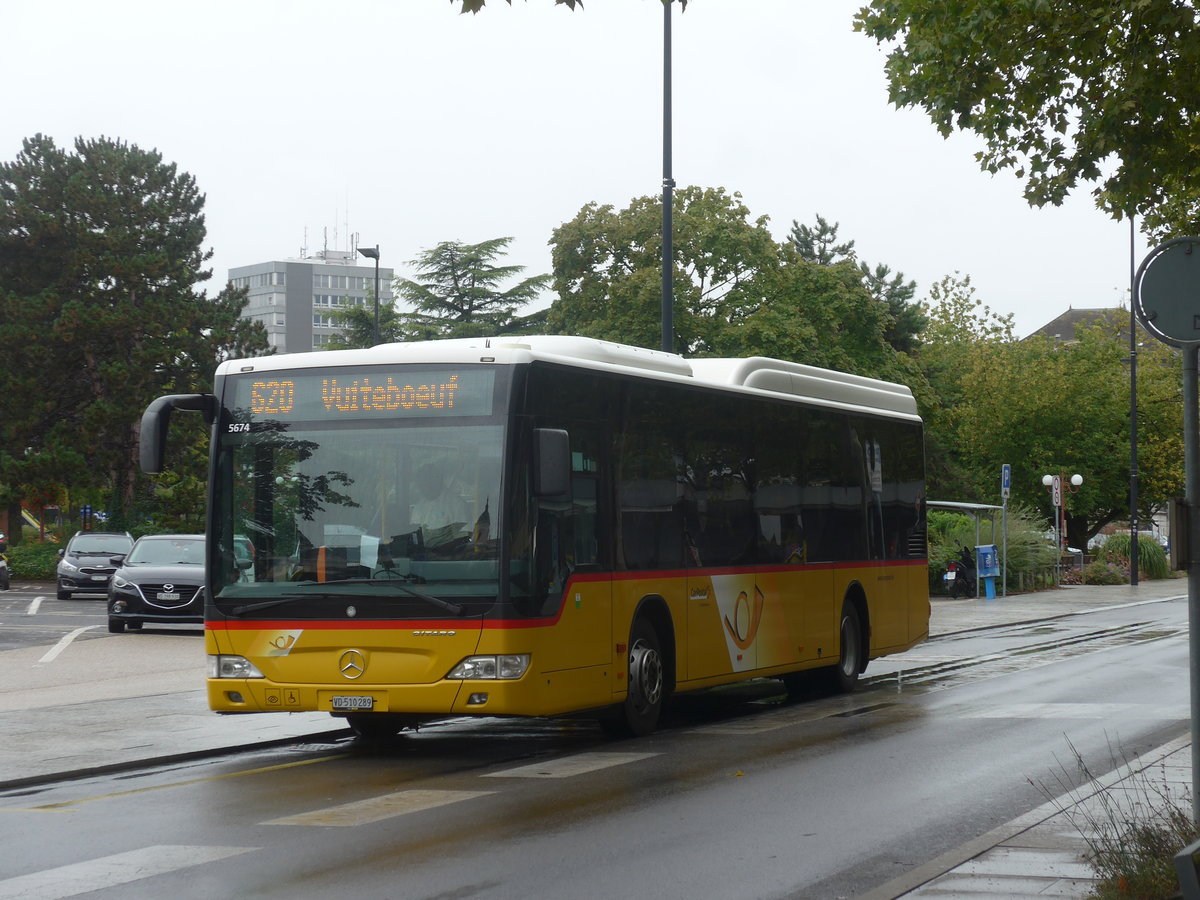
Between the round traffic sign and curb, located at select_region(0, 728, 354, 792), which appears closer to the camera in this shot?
the round traffic sign

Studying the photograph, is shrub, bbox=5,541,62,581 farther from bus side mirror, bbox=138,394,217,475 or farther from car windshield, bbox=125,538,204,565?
bus side mirror, bbox=138,394,217,475

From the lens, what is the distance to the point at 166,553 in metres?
28.1

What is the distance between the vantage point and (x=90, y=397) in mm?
56938

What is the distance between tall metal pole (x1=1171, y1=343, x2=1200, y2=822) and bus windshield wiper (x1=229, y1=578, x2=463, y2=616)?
17.2 feet

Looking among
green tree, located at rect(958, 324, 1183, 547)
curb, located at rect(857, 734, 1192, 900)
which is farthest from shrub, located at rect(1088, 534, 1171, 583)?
curb, located at rect(857, 734, 1192, 900)

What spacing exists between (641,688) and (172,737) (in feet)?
12.6

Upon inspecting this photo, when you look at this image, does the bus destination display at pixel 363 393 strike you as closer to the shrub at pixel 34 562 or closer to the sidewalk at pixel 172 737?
the sidewalk at pixel 172 737

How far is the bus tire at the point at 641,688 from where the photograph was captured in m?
13.1

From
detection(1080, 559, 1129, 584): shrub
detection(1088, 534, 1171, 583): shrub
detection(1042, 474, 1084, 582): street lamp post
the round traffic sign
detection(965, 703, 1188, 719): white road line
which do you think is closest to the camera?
the round traffic sign

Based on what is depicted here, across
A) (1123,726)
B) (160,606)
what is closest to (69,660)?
(160,606)

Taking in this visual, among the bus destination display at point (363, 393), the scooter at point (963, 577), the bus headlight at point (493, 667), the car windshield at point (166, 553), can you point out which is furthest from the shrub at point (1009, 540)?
the bus headlight at point (493, 667)

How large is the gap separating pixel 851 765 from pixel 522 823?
338 cm

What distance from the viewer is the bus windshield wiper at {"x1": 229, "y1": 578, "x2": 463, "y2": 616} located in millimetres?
11516

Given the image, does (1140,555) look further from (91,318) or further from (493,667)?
(493,667)
